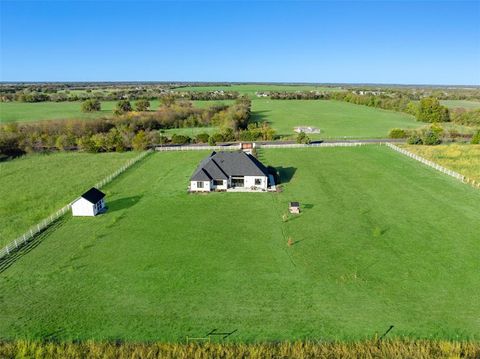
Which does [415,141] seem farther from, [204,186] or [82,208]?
[82,208]

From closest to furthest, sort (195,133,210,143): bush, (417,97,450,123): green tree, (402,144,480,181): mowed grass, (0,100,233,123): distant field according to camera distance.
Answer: (402,144,480,181): mowed grass
(195,133,210,143): bush
(0,100,233,123): distant field
(417,97,450,123): green tree

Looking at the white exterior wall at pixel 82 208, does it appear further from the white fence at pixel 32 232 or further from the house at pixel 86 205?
the white fence at pixel 32 232

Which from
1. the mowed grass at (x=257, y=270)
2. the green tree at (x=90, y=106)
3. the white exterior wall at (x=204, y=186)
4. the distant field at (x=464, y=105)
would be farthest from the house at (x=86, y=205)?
the distant field at (x=464, y=105)

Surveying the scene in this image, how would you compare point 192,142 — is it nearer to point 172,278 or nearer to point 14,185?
point 14,185

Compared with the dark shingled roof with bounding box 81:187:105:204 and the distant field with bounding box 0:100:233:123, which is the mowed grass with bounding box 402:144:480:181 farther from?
the distant field with bounding box 0:100:233:123

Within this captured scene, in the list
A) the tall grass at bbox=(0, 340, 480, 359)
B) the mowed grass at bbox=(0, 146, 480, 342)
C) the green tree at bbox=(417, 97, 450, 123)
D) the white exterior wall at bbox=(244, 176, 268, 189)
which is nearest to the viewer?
the tall grass at bbox=(0, 340, 480, 359)

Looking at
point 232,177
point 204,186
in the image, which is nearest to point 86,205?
point 204,186

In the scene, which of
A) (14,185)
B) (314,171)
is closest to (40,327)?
(14,185)

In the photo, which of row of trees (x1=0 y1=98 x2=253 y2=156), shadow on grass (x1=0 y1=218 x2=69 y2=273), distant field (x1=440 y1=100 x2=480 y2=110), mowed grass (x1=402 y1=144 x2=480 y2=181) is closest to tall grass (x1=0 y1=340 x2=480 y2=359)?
shadow on grass (x1=0 y1=218 x2=69 y2=273)
